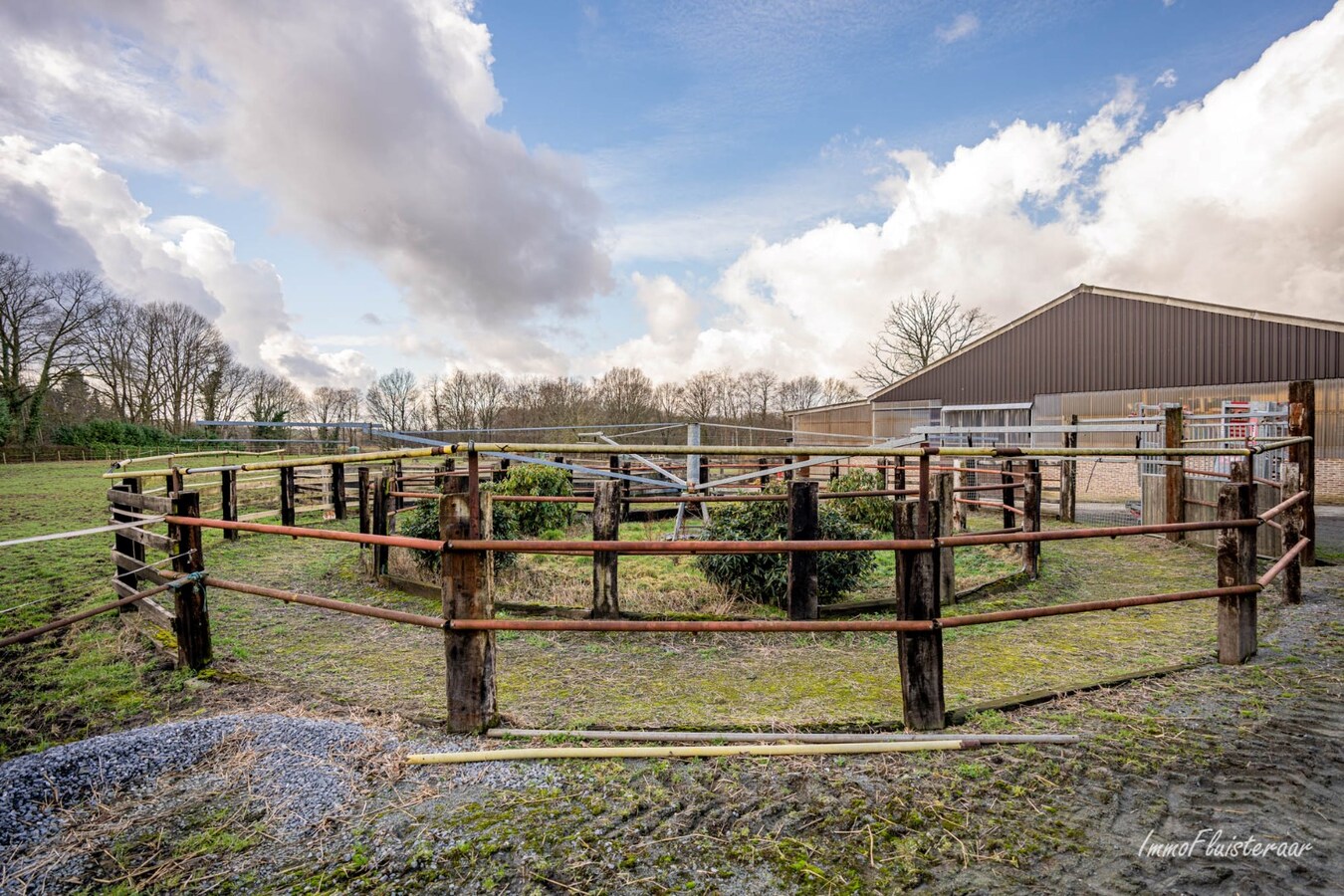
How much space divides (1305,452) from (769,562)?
4895 millimetres

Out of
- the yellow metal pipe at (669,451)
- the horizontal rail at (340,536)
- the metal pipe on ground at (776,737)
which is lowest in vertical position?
the metal pipe on ground at (776,737)

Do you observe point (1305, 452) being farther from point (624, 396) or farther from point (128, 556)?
point (624, 396)

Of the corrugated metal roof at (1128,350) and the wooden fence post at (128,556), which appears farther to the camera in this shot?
the corrugated metal roof at (1128,350)

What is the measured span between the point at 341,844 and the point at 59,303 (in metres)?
50.8

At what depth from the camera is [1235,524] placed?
348 cm

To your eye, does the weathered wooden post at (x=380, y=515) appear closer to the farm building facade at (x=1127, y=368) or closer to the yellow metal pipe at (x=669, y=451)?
the yellow metal pipe at (x=669, y=451)

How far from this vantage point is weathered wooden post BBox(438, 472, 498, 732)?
274cm

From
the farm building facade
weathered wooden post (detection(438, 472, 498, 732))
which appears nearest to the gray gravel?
weathered wooden post (detection(438, 472, 498, 732))

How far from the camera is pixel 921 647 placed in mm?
2764

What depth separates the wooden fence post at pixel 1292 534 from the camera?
497 centimetres

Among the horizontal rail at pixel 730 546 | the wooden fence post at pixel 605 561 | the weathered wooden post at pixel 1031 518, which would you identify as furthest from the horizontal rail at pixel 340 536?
the weathered wooden post at pixel 1031 518

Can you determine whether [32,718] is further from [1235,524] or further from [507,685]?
[1235,524]

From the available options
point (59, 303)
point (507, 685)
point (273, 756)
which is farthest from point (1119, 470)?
point (59, 303)

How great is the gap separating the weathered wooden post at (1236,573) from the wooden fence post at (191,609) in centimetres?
596
